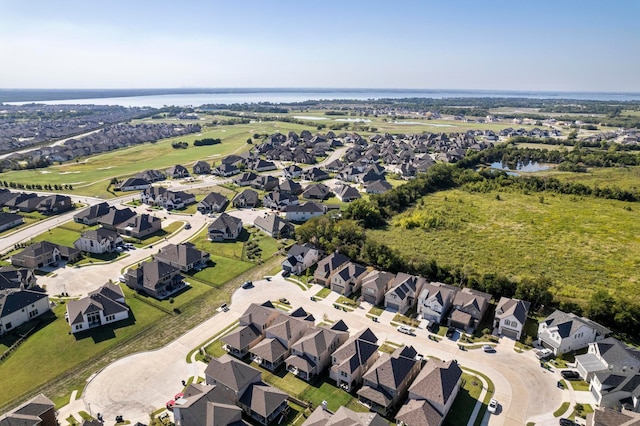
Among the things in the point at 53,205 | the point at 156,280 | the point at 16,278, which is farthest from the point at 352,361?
the point at 53,205

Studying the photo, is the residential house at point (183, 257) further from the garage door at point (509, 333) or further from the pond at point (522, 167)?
the pond at point (522, 167)

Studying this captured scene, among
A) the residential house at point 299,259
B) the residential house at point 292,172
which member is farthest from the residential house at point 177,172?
the residential house at point 299,259

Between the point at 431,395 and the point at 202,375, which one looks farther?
the point at 202,375

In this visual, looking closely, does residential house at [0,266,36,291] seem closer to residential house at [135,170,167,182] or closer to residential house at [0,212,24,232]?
residential house at [0,212,24,232]

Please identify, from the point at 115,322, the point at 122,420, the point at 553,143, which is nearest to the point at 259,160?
the point at 115,322

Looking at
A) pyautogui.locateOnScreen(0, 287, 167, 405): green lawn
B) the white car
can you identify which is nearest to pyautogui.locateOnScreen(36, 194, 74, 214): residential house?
pyautogui.locateOnScreen(0, 287, 167, 405): green lawn

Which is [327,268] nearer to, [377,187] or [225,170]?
[377,187]

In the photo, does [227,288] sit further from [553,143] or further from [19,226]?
[553,143]
